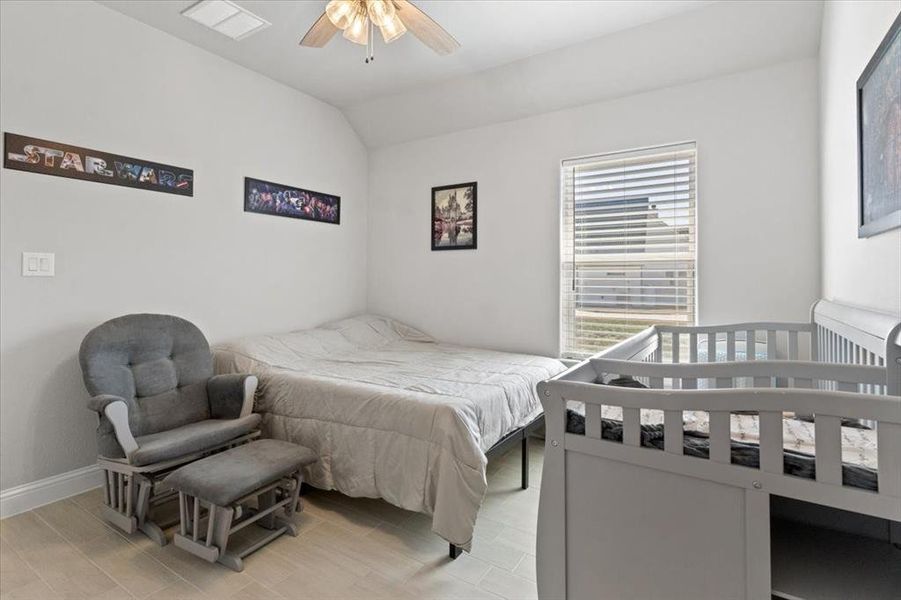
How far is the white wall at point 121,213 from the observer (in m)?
2.34

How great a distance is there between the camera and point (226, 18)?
8.78ft

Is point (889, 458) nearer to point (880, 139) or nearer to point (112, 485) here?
point (880, 139)

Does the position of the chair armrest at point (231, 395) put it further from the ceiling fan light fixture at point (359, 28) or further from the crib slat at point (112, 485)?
the ceiling fan light fixture at point (359, 28)

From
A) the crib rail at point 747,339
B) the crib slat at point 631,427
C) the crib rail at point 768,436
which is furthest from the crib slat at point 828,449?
the crib rail at point 747,339

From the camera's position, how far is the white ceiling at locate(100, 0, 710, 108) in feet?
8.37

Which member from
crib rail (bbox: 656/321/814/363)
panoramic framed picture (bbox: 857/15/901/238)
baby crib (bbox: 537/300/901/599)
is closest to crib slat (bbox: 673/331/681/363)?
crib rail (bbox: 656/321/814/363)

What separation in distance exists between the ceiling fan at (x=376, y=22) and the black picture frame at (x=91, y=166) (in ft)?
→ 4.50

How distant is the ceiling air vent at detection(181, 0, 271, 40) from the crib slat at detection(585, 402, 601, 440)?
2889 mm

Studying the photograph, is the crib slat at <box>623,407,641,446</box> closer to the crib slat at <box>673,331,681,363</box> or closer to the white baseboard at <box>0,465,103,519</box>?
the crib slat at <box>673,331,681,363</box>

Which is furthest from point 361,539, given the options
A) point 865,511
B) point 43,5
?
point 43,5

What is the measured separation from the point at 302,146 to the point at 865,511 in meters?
4.00

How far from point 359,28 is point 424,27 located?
31 centimetres

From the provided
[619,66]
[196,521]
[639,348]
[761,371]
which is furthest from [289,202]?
[761,371]

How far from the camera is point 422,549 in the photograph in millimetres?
1995
